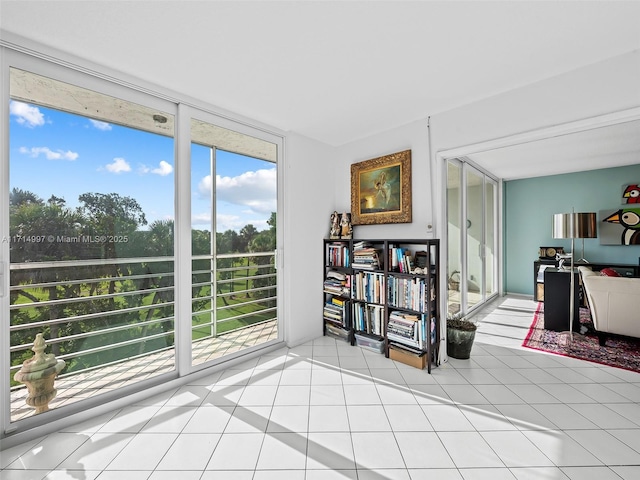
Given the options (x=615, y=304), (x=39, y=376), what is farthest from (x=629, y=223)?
(x=39, y=376)

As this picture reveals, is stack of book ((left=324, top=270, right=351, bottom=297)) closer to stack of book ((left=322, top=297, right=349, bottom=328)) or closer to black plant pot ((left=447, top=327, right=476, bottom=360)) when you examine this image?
stack of book ((left=322, top=297, right=349, bottom=328))

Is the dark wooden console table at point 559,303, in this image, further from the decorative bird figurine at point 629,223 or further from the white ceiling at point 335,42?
the white ceiling at point 335,42

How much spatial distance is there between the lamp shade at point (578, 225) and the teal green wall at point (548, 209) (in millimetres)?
2183

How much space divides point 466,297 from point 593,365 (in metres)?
1.57

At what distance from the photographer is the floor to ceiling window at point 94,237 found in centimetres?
171

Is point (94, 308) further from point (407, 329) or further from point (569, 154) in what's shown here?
point (569, 154)

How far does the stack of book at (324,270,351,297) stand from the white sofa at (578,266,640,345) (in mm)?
2715

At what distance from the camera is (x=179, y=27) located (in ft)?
5.25

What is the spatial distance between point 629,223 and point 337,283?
5.24m

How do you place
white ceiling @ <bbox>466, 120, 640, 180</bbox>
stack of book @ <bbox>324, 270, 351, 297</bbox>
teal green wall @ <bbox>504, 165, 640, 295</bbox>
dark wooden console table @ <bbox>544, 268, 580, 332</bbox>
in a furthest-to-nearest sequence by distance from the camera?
teal green wall @ <bbox>504, 165, 640, 295</bbox> < dark wooden console table @ <bbox>544, 268, 580, 332</bbox> < white ceiling @ <bbox>466, 120, 640, 180</bbox> < stack of book @ <bbox>324, 270, 351, 297</bbox>

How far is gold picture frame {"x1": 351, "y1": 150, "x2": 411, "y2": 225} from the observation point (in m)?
2.91

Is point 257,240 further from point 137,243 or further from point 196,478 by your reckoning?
point 196,478

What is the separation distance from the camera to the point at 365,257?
304 cm

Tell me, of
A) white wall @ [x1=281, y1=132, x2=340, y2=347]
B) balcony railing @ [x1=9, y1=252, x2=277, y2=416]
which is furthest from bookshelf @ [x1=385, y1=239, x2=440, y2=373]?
balcony railing @ [x1=9, y1=252, x2=277, y2=416]
